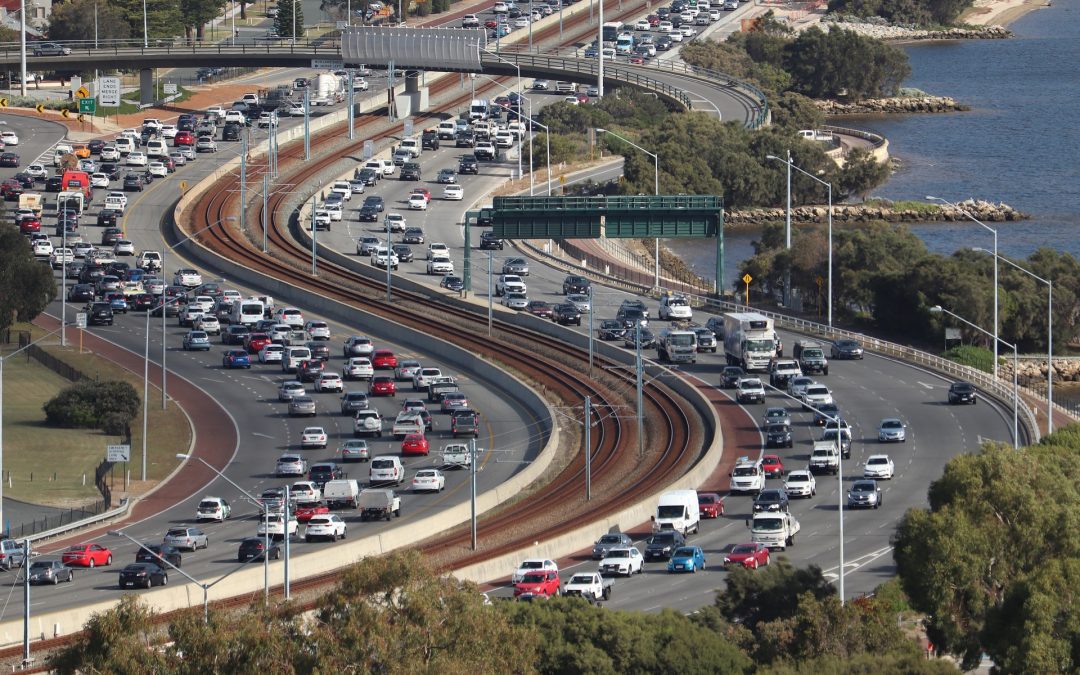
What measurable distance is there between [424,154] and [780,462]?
87759mm

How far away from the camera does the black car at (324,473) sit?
8488 centimetres

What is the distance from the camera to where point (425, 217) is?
14538 centimetres

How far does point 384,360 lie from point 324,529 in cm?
3334

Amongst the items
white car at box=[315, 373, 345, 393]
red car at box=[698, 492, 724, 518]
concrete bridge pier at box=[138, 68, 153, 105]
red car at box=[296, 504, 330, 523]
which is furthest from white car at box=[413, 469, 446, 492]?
concrete bridge pier at box=[138, 68, 153, 105]

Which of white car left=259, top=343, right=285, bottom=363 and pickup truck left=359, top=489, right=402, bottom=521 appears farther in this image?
white car left=259, top=343, right=285, bottom=363

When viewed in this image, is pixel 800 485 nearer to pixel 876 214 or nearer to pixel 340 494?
pixel 340 494

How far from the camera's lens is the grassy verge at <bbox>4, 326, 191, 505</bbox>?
289 feet

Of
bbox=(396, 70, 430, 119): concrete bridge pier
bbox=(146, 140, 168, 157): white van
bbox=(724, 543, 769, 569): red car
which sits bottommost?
bbox=(724, 543, 769, 569): red car

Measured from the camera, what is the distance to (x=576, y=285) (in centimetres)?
12188

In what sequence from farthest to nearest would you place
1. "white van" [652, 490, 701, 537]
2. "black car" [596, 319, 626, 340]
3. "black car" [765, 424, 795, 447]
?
1. "black car" [596, 319, 626, 340]
2. "black car" [765, 424, 795, 447]
3. "white van" [652, 490, 701, 537]

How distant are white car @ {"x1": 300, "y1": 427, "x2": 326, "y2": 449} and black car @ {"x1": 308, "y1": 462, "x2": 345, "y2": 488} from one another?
6177 mm

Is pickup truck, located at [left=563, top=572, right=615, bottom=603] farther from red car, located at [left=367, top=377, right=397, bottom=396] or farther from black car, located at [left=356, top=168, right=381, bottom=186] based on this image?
black car, located at [left=356, top=168, right=381, bottom=186]

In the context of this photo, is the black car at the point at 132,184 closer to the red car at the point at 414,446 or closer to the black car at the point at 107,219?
the black car at the point at 107,219

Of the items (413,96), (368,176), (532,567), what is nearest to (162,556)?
(532,567)
